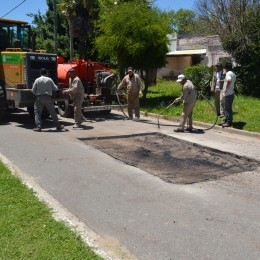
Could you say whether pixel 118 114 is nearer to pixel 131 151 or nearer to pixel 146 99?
pixel 146 99

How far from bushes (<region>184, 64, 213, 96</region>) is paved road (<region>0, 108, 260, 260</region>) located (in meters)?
7.41

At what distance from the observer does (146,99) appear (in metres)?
17.7

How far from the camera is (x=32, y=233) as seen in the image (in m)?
4.57

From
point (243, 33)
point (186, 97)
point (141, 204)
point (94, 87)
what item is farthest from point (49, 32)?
point (141, 204)

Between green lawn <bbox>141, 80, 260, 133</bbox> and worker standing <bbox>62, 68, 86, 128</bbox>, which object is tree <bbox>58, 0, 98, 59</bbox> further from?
worker standing <bbox>62, 68, 86, 128</bbox>

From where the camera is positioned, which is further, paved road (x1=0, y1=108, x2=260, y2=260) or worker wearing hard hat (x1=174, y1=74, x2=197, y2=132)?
worker wearing hard hat (x1=174, y1=74, x2=197, y2=132)

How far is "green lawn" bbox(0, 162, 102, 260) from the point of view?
4.10 metres

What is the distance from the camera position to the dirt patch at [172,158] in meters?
7.46

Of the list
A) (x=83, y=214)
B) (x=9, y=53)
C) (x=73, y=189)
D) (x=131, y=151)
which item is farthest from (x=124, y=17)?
(x=83, y=214)

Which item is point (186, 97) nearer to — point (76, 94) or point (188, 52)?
point (76, 94)

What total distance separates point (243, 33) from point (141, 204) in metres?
14.7

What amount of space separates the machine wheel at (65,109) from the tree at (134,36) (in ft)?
10.7

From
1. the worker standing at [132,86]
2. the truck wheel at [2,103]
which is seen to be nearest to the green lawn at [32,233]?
the truck wheel at [2,103]

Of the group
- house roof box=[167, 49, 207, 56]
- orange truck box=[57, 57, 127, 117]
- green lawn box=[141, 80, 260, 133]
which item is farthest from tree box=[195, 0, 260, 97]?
house roof box=[167, 49, 207, 56]
